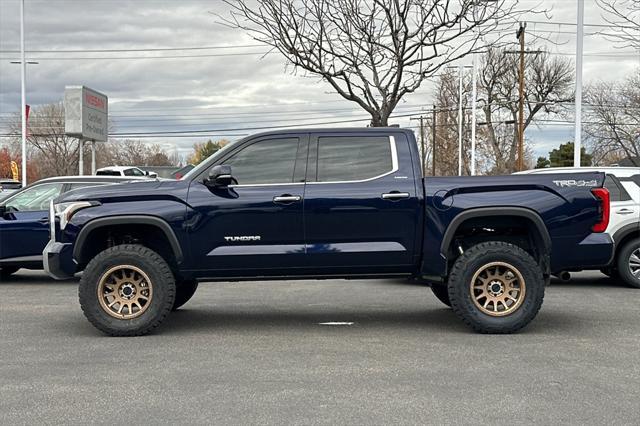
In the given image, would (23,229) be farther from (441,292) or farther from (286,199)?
(441,292)

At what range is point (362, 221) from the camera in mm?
7113

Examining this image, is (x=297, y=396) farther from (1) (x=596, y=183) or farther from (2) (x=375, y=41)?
(2) (x=375, y=41)

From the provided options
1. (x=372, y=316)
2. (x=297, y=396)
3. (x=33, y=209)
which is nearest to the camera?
(x=297, y=396)

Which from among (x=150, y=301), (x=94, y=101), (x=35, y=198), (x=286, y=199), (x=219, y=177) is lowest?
(x=150, y=301)

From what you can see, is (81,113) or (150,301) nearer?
(150,301)

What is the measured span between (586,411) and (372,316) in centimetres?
376

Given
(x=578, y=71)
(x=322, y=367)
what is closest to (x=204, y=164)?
(x=322, y=367)

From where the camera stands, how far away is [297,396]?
5.09 metres

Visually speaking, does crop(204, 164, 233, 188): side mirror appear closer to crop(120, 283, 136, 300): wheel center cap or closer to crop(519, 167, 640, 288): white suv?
crop(120, 283, 136, 300): wheel center cap

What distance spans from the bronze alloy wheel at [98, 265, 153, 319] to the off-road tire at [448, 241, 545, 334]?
3.22 meters

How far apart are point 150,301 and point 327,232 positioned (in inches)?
77.7

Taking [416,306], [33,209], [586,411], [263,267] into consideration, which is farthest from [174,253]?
[33,209]

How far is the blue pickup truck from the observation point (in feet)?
23.3

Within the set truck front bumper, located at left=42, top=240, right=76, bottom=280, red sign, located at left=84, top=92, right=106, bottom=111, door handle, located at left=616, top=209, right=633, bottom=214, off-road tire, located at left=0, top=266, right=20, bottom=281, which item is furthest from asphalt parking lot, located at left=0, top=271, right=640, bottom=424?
red sign, located at left=84, top=92, right=106, bottom=111
